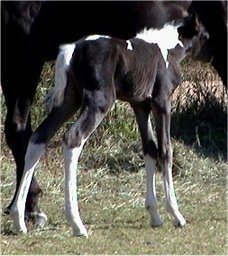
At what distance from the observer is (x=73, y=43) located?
5.89 meters

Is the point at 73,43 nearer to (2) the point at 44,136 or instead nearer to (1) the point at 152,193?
(2) the point at 44,136

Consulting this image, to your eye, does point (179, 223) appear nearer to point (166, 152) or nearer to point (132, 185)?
point (166, 152)

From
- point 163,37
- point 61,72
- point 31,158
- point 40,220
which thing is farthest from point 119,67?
point 40,220

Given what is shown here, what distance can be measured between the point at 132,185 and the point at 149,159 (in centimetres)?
148

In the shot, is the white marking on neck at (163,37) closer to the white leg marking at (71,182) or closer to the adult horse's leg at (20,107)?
the adult horse's leg at (20,107)

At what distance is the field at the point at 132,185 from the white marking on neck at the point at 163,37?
4.06 ft

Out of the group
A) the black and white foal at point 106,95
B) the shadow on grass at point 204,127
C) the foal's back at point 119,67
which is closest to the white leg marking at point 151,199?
the black and white foal at point 106,95

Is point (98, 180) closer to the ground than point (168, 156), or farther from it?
closer to the ground

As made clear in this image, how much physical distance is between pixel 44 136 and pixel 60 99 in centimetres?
28

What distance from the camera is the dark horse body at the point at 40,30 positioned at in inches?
239

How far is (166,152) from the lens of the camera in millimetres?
5988

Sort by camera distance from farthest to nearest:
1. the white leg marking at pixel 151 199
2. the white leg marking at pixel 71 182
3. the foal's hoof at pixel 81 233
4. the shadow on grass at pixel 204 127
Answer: the shadow on grass at pixel 204 127, the white leg marking at pixel 151 199, the foal's hoof at pixel 81 233, the white leg marking at pixel 71 182

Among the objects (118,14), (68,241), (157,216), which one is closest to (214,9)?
(118,14)

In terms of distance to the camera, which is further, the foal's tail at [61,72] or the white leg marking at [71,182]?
the foal's tail at [61,72]
